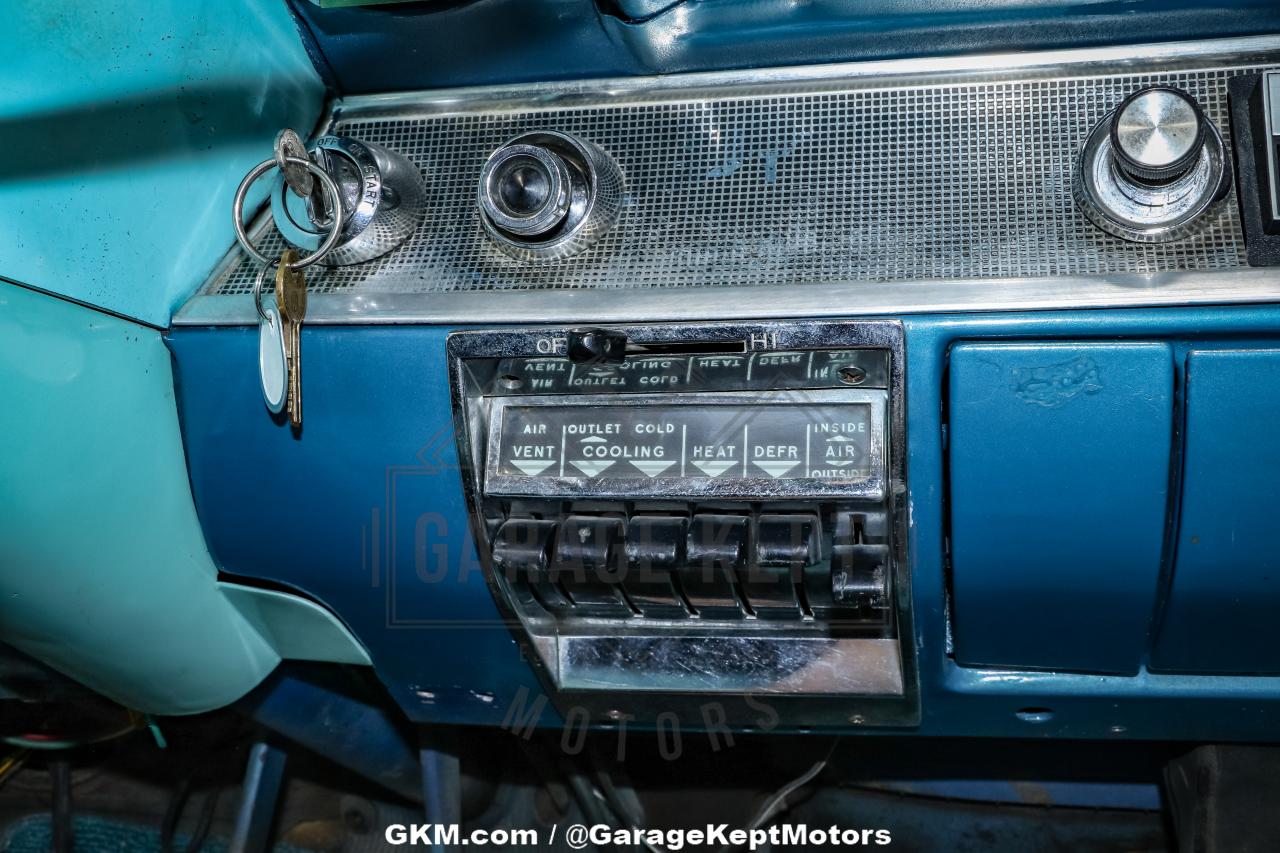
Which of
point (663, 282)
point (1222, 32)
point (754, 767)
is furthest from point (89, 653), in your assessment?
point (1222, 32)

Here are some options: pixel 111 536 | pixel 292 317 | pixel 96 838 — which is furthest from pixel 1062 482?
pixel 96 838

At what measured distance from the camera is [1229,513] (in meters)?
0.93

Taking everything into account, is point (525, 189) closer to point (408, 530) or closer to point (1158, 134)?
point (408, 530)

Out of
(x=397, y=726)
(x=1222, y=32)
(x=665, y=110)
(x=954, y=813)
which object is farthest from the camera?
(x=954, y=813)

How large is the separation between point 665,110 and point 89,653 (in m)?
0.78

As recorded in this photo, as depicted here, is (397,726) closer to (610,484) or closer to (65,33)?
(610,484)

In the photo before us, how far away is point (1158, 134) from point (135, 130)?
91cm

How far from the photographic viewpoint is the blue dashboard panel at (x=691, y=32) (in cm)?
99

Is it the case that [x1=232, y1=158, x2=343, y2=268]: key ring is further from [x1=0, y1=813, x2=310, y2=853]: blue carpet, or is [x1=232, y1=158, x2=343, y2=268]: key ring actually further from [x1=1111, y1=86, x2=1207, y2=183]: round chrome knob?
[x1=0, y1=813, x2=310, y2=853]: blue carpet

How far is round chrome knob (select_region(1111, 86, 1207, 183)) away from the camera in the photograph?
0.90 metres

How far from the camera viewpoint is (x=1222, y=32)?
994mm

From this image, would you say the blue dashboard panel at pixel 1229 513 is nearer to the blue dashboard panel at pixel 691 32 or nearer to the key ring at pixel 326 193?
the blue dashboard panel at pixel 691 32

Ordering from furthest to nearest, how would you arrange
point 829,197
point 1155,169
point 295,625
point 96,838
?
point 96,838 → point 295,625 → point 829,197 → point 1155,169

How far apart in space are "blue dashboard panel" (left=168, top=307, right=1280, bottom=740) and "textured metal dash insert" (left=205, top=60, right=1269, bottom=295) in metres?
0.09
